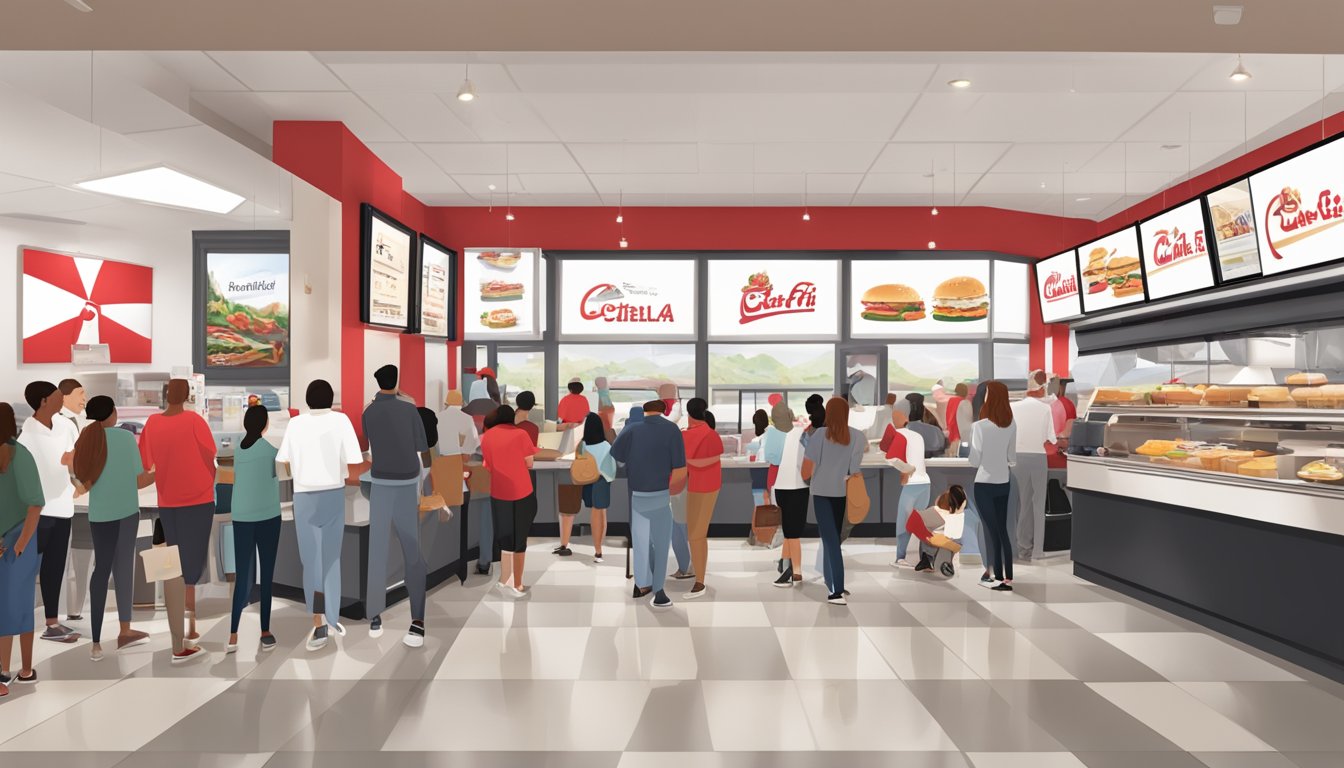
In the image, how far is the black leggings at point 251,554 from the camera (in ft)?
14.7

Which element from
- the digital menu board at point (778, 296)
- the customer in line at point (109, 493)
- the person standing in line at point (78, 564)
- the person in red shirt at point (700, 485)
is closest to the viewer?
the customer in line at point (109, 493)

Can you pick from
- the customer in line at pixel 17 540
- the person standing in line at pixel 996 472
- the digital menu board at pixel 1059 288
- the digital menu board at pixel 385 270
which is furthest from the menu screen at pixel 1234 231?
the customer in line at pixel 17 540

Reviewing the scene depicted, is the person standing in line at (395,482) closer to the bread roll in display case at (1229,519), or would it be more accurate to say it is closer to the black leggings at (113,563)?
the black leggings at (113,563)

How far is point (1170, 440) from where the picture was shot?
5.50 m

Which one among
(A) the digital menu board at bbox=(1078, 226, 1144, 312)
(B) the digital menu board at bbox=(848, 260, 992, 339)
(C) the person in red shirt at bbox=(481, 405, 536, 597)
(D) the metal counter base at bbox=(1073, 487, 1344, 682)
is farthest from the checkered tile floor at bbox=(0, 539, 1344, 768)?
(B) the digital menu board at bbox=(848, 260, 992, 339)

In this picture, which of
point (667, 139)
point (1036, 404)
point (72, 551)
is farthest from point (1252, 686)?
point (72, 551)

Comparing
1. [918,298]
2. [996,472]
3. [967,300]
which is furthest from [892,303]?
[996,472]

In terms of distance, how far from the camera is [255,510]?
4469mm

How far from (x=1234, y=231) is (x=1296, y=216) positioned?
0.65 meters

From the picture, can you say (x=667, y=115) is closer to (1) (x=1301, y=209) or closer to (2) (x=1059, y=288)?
(1) (x=1301, y=209)

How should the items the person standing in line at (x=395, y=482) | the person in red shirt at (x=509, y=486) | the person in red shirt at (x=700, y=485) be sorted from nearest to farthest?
the person standing in line at (x=395, y=482) < the person in red shirt at (x=509, y=486) < the person in red shirt at (x=700, y=485)

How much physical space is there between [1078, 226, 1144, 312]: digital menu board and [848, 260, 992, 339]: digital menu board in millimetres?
2357

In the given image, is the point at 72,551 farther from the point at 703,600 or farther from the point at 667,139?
the point at 667,139

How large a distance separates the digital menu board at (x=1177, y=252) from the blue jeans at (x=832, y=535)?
3.17m
